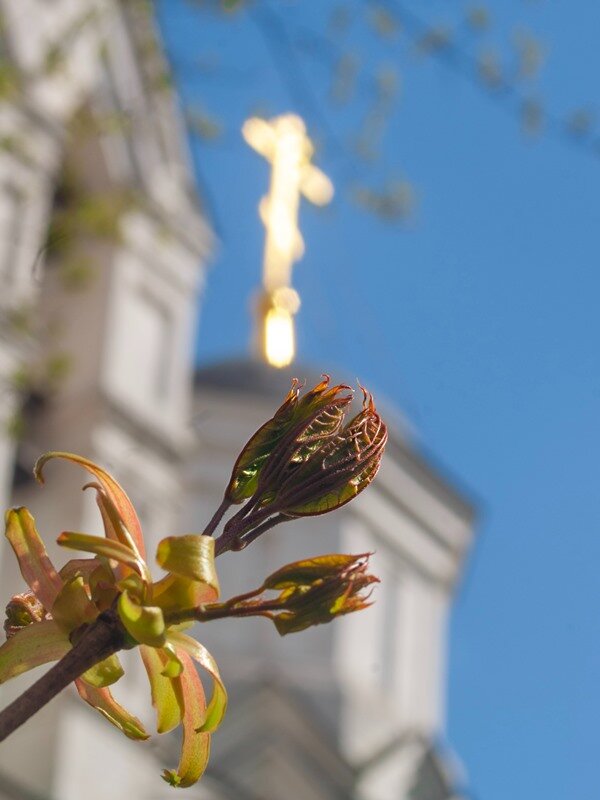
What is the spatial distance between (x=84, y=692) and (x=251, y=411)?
692 inches

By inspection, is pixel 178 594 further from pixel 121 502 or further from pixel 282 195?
pixel 282 195

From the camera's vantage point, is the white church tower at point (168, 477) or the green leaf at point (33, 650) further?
the white church tower at point (168, 477)

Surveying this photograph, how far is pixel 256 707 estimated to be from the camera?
676 inches

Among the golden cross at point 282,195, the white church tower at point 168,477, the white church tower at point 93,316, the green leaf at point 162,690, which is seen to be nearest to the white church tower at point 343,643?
the white church tower at point 168,477

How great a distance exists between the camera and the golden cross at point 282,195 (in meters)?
1.27

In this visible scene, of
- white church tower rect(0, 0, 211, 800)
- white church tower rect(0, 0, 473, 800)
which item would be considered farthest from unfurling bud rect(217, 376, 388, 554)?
white church tower rect(0, 0, 473, 800)

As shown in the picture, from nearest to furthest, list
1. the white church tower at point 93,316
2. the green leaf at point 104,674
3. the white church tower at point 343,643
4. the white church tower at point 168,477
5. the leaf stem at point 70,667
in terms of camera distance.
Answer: the leaf stem at point 70,667, the green leaf at point 104,674, the white church tower at point 93,316, the white church tower at point 168,477, the white church tower at point 343,643

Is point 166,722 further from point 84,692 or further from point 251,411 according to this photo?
point 251,411

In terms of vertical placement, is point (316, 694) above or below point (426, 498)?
below

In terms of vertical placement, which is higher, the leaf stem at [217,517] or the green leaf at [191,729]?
the leaf stem at [217,517]

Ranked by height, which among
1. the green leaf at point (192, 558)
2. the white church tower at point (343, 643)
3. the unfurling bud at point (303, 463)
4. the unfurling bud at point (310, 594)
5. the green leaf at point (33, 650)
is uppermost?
the white church tower at point (343, 643)

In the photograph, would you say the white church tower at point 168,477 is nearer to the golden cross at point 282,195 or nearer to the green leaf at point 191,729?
the golden cross at point 282,195

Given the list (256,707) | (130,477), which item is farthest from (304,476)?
(256,707)

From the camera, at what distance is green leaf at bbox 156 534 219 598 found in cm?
75
